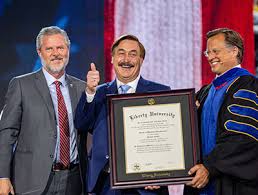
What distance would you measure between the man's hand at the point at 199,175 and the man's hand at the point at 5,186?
40.2 inches

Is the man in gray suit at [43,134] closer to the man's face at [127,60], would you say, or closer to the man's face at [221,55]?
the man's face at [127,60]

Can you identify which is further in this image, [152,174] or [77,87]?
[77,87]

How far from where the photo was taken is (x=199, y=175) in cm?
285

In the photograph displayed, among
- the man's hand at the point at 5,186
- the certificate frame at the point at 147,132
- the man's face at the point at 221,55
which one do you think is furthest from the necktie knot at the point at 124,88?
the man's hand at the point at 5,186

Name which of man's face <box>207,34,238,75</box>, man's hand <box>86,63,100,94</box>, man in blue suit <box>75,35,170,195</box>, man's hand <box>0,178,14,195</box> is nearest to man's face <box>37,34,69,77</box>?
man in blue suit <box>75,35,170,195</box>

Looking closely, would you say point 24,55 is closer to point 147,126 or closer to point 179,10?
point 179,10

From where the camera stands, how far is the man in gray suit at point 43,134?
3133mm

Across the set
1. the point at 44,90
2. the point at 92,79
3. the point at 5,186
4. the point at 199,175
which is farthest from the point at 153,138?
the point at 5,186

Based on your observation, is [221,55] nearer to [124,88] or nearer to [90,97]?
[124,88]

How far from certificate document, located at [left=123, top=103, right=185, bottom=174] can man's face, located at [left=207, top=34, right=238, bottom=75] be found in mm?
366

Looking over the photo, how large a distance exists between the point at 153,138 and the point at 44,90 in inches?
29.9

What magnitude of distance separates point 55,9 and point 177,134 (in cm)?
201

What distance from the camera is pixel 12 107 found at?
3.13 metres

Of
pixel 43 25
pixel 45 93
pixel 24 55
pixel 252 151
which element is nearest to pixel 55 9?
pixel 43 25
